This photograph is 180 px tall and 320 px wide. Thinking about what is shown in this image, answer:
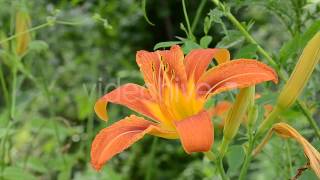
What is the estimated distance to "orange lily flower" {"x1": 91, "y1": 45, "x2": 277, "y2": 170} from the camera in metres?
0.82

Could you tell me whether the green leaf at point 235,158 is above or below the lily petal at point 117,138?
below

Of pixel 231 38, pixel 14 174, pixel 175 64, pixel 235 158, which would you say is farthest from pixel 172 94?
pixel 14 174

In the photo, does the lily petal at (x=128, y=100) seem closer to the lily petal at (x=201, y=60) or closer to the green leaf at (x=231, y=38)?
the lily petal at (x=201, y=60)

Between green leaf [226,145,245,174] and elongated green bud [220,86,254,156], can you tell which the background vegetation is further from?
elongated green bud [220,86,254,156]

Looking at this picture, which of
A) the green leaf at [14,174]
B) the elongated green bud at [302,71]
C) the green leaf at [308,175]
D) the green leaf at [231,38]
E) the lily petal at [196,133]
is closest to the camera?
the lily petal at [196,133]

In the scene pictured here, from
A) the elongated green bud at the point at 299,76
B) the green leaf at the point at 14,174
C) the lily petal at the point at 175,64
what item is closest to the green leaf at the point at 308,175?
the elongated green bud at the point at 299,76

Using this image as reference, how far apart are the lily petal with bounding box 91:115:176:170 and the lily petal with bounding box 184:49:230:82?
10cm

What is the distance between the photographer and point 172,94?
3.01 feet

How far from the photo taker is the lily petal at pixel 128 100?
900 millimetres

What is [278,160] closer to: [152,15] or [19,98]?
[19,98]

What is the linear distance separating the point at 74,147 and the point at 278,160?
1.58 metres

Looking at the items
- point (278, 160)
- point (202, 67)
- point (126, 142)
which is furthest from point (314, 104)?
point (126, 142)

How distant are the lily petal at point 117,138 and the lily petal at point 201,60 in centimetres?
10

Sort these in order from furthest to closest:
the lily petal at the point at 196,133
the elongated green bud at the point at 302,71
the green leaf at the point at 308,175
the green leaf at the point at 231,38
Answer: the green leaf at the point at 231,38
the green leaf at the point at 308,175
the elongated green bud at the point at 302,71
the lily petal at the point at 196,133
